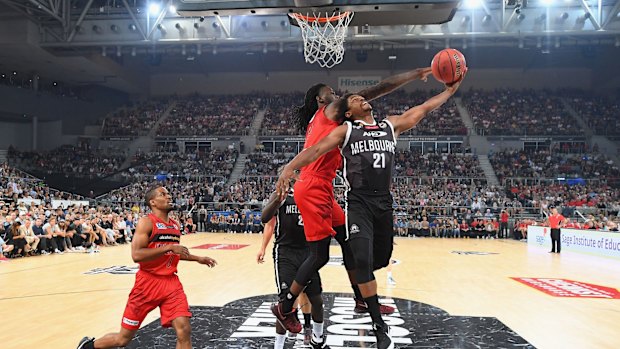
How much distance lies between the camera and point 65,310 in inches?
251

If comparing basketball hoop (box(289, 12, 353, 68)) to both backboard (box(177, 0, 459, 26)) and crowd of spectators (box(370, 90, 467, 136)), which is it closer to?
backboard (box(177, 0, 459, 26))

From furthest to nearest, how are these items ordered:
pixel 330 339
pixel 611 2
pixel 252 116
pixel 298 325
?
pixel 252 116
pixel 611 2
pixel 330 339
pixel 298 325

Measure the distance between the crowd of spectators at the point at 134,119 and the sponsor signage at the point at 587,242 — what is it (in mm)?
24880

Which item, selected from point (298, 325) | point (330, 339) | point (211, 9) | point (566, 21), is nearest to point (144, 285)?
point (298, 325)

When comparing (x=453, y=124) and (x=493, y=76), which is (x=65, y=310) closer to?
(x=453, y=124)

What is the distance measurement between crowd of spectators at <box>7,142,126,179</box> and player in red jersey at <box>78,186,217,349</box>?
982 inches

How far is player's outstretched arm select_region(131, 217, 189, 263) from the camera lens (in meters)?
3.74

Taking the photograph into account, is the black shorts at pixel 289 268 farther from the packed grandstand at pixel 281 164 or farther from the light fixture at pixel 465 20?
the light fixture at pixel 465 20

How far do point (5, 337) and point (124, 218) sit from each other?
13538 millimetres

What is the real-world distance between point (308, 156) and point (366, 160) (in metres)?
0.47

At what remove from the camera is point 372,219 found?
3.85 metres

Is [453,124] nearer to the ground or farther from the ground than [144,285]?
farther from the ground

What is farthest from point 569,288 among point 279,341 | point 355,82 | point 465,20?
point 355,82

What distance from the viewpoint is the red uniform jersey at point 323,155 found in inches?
165
